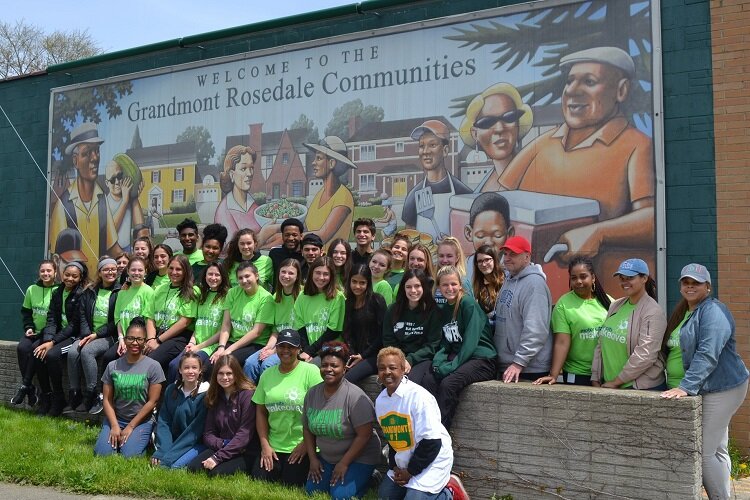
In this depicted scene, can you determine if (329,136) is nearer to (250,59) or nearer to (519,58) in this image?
(250,59)

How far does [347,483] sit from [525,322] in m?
1.74

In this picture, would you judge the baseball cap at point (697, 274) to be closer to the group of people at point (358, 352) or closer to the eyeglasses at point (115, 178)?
the group of people at point (358, 352)

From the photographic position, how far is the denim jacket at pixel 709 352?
5.33 meters

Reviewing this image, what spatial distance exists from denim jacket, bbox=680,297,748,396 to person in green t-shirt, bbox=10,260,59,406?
677 cm

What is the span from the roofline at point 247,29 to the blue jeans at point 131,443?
5052 mm

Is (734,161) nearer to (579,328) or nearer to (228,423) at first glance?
(579,328)

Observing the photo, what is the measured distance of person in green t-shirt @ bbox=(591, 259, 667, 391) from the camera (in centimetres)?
564

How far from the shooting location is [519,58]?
815 centimetres

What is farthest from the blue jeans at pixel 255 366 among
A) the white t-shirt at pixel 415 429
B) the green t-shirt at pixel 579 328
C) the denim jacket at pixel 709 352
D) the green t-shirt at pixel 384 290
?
the denim jacket at pixel 709 352

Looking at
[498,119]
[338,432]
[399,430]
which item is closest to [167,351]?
[338,432]

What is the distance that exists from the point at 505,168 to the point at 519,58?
1.10m

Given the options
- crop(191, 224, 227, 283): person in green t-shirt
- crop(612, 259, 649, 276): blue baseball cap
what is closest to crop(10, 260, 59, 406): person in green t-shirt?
crop(191, 224, 227, 283): person in green t-shirt

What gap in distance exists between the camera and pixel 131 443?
7211 millimetres

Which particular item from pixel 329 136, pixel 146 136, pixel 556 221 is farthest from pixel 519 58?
pixel 146 136
